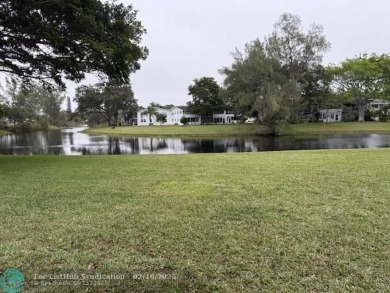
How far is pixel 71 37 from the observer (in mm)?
8602

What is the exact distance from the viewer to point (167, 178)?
21.9 feet

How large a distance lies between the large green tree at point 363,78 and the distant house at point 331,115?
7.50 metres

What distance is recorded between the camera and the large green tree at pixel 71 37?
798 centimetres

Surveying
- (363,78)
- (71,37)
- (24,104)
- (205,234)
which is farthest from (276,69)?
(24,104)

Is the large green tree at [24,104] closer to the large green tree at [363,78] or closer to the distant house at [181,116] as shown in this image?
the distant house at [181,116]

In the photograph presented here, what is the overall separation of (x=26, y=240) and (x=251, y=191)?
11.9 feet

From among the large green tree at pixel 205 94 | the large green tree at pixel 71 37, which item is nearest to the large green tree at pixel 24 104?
the large green tree at pixel 205 94

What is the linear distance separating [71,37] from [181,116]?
204ft

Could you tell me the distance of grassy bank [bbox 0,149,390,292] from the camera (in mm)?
2506

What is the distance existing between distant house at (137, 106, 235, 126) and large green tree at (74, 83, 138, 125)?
538cm

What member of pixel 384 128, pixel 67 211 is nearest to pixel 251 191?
pixel 67 211

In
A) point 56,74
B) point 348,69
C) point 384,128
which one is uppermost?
point 348,69

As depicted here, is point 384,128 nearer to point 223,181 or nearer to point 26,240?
point 223,181

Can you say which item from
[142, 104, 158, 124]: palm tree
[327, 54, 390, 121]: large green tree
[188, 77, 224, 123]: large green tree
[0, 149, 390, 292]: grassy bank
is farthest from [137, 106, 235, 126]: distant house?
[0, 149, 390, 292]: grassy bank
